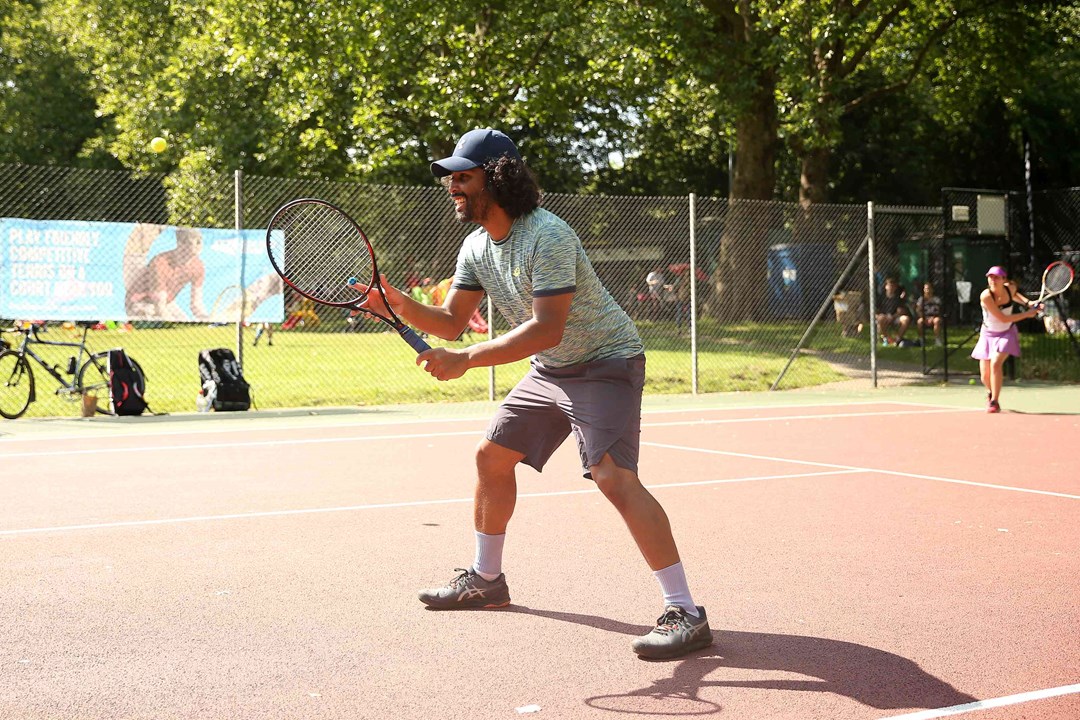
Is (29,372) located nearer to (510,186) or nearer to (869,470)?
(869,470)

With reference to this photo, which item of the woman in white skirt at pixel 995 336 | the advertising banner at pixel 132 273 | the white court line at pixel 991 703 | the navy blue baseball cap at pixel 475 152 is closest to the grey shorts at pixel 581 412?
the navy blue baseball cap at pixel 475 152

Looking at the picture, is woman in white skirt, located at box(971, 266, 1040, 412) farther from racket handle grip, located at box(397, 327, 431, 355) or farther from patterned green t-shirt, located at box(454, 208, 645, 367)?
racket handle grip, located at box(397, 327, 431, 355)

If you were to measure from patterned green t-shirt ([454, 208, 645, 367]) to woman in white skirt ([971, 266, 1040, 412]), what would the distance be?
1051cm

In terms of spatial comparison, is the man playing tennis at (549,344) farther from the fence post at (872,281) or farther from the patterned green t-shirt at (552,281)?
the fence post at (872,281)

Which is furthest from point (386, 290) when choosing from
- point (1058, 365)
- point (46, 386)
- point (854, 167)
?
point (854, 167)

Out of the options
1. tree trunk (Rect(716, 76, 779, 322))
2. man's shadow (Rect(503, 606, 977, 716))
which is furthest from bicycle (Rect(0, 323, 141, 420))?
tree trunk (Rect(716, 76, 779, 322))

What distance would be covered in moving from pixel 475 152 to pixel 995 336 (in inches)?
438

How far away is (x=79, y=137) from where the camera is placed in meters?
46.0

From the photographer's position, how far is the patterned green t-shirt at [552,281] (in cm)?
485

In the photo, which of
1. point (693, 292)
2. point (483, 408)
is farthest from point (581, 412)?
point (693, 292)

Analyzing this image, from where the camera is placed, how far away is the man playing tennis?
189 inches

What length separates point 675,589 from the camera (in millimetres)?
4938

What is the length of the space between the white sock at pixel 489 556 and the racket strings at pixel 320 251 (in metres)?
1.14

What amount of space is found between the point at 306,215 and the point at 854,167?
1446 inches
